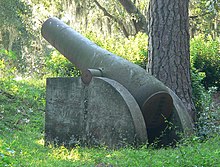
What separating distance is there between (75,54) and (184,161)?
12.5 feet

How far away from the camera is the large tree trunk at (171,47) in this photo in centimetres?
959

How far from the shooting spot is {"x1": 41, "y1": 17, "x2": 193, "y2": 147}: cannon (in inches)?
295

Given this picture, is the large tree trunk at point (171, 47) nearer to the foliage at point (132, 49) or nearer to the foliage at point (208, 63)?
the foliage at point (132, 49)

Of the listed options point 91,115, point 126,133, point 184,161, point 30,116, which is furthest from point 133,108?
point 30,116

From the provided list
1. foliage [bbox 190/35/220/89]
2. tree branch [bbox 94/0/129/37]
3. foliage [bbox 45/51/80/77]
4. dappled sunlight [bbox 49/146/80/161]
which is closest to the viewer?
dappled sunlight [bbox 49/146/80/161]

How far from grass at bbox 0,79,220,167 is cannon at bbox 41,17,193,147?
0.99ft

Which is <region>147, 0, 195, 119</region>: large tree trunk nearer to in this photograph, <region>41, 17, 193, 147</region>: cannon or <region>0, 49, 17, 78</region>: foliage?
<region>41, 17, 193, 147</region>: cannon

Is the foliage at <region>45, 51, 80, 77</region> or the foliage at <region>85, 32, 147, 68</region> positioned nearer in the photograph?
the foliage at <region>85, 32, 147, 68</region>

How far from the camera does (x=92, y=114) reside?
26.6 feet

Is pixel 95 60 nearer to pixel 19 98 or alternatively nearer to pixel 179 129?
pixel 179 129

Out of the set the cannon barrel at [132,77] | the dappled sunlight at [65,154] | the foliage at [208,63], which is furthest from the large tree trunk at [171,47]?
the foliage at [208,63]

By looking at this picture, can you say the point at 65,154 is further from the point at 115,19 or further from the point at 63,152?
the point at 115,19

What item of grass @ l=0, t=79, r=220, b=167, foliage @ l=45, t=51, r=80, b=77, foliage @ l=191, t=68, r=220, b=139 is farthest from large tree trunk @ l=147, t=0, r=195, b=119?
foliage @ l=45, t=51, r=80, b=77

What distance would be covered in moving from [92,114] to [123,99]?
2.87 ft
